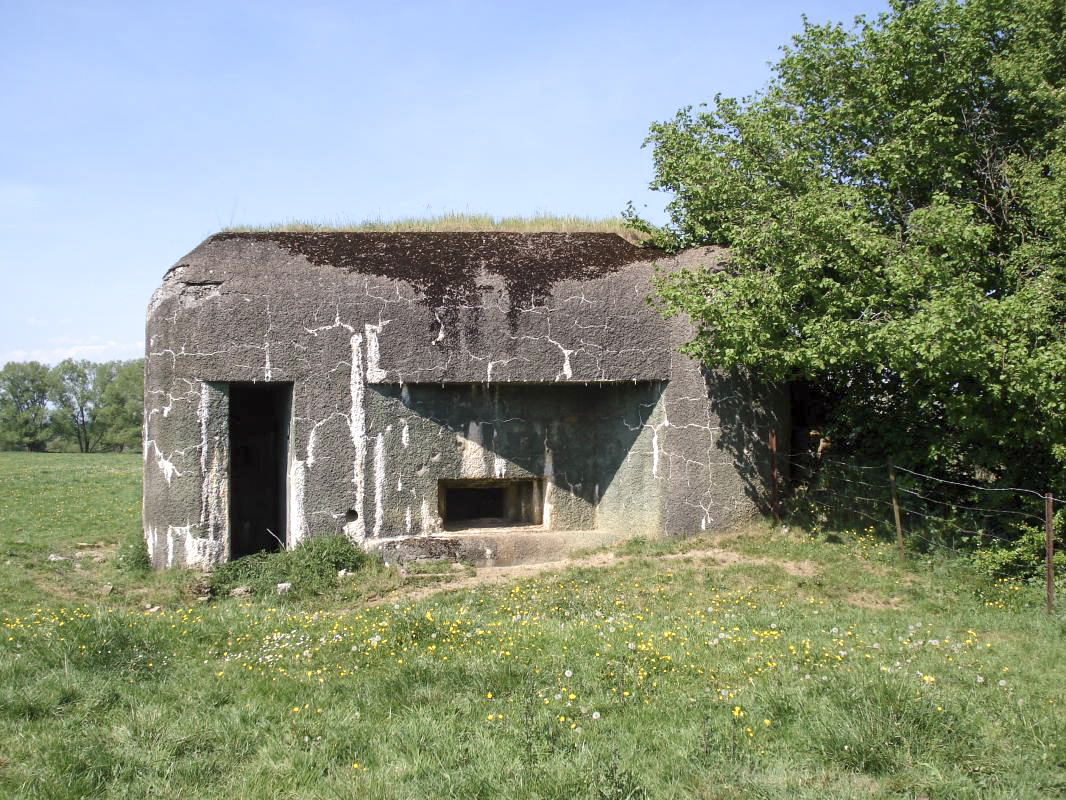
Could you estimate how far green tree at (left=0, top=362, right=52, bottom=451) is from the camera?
53.2m

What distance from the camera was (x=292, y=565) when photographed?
9.27 m

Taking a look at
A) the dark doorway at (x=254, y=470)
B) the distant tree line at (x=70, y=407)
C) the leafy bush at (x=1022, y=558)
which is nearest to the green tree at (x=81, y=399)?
the distant tree line at (x=70, y=407)

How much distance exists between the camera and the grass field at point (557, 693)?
161 inches

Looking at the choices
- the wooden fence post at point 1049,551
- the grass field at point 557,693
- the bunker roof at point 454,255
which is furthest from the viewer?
the bunker roof at point 454,255

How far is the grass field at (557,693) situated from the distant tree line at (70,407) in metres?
50.9

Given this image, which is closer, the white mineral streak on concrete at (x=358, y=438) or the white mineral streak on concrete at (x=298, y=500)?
the white mineral streak on concrete at (x=298, y=500)

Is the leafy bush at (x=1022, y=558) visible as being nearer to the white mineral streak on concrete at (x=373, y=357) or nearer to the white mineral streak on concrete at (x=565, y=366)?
the white mineral streak on concrete at (x=565, y=366)

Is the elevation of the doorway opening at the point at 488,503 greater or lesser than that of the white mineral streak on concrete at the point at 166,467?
lesser

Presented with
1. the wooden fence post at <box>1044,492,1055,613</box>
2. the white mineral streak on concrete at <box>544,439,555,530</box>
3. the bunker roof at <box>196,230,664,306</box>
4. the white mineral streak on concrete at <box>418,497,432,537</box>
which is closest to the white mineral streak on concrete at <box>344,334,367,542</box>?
the white mineral streak on concrete at <box>418,497,432,537</box>

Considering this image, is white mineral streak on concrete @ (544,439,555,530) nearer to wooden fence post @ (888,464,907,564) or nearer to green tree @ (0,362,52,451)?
wooden fence post @ (888,464,907,564)

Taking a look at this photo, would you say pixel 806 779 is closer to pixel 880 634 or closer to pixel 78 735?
pixel 880 634

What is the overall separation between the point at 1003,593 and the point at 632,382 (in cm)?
436

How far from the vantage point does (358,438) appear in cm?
977

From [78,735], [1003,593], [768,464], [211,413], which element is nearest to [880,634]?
[1003,593]
